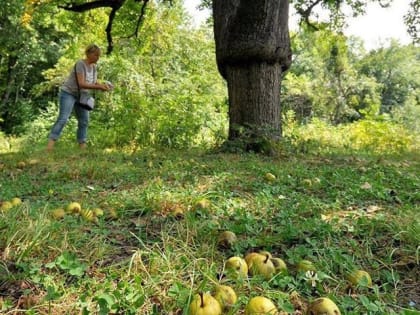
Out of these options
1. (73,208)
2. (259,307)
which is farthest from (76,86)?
(259,307)

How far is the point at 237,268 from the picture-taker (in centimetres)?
146

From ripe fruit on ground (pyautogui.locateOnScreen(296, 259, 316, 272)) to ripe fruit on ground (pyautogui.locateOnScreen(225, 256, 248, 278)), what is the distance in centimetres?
24

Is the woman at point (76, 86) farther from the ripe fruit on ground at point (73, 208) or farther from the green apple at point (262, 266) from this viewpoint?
the green apple at point (262, 266)

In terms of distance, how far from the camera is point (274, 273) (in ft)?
4.88

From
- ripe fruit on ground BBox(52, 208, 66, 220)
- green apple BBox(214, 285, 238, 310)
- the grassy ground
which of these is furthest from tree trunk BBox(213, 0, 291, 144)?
green apple BBox(214, 285, 238, 310)

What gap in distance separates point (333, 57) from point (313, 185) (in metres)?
27.8

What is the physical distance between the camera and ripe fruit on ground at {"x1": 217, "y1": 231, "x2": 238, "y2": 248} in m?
1.80

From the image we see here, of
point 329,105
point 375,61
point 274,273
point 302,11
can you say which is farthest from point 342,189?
point 375,61

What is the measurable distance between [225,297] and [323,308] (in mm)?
311

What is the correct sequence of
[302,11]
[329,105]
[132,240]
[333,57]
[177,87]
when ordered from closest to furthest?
[132,240], [302,11], [177,87], [329,105], [333,57]

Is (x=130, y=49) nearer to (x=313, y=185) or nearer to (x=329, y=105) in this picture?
(x=313, y=185)

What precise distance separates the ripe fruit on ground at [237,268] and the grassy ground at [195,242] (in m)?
0.04

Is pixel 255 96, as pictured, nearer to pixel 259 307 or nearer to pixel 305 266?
pixel 305 266

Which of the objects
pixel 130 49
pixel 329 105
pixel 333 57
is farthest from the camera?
pixel 333 57
